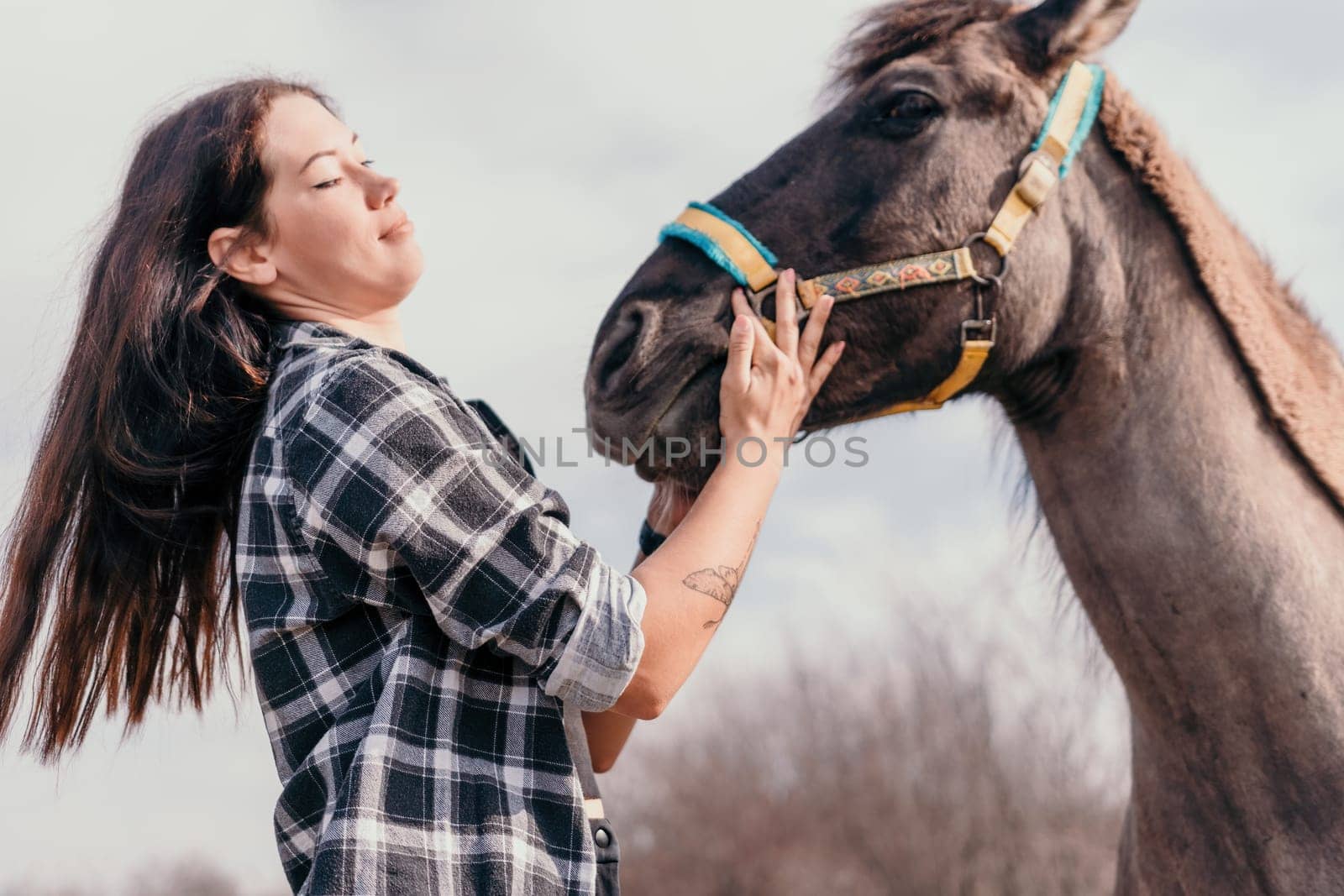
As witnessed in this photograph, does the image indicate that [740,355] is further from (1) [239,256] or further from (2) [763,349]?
(1) [239,256]

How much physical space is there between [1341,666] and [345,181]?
7.41 feet

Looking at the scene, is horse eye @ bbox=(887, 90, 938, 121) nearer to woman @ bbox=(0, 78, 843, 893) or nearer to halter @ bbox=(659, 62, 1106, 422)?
halter @ bbox=(659, 62, 1106, 422)

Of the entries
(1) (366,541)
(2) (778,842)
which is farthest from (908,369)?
(2) (778,842)

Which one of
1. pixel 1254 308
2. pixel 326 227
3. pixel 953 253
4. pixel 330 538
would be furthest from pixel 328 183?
pixel 1254 308

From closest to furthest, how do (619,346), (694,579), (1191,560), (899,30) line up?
(694,579) < (1191,560) < (619,346) < (899,30)

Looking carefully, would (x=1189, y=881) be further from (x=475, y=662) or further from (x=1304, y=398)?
(x=475, y=662)

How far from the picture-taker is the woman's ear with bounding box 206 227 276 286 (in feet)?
6.35

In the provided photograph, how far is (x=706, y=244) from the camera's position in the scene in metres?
2.58

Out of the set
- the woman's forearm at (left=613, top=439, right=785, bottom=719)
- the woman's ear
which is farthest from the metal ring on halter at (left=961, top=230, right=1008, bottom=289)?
the woman's ear

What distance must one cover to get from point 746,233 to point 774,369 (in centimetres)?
51

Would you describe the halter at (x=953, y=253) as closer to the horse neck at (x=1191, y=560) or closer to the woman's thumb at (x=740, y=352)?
the horse neck at (x=1191, y=560)

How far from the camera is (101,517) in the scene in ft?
6.19

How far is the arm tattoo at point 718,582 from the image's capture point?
1.69 metres

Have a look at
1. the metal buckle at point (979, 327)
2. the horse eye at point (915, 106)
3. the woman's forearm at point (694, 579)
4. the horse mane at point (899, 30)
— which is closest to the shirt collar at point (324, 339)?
the woman's forearm at point (694, 579)
